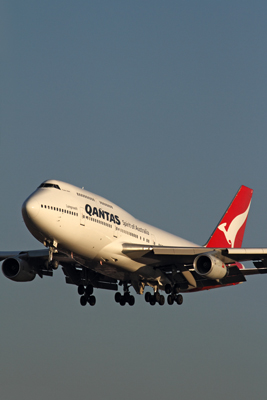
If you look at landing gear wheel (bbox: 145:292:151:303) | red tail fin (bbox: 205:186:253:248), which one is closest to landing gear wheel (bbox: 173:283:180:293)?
landing gear wheel (bbox: 145:292:151:303)

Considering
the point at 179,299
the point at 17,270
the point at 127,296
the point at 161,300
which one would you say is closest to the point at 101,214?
the point at 161,300

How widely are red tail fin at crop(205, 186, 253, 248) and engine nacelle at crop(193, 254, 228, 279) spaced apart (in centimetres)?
1269

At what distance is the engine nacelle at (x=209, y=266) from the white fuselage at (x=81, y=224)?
3.68 m

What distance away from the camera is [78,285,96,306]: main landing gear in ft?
142

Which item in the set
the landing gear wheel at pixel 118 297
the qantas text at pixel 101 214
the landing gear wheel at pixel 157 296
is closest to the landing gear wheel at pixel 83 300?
the landing gear wheel at pixel 118 297

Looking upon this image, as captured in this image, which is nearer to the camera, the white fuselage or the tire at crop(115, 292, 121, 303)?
the white fuselage

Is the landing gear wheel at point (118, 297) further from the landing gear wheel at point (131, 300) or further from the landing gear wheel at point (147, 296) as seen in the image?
the landing gear wheel at point (147, 296)

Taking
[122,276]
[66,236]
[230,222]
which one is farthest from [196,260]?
[230,222]

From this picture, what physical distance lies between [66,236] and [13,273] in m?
10.8

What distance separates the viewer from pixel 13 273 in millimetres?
43156

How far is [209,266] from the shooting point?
3784 cm

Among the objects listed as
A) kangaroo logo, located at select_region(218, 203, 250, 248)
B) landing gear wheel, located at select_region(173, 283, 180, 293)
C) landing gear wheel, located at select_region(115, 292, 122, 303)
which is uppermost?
kangaroo logo, located at select_region(218, 203, 250, 248)

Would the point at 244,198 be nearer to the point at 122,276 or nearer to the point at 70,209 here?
the point at 122,276

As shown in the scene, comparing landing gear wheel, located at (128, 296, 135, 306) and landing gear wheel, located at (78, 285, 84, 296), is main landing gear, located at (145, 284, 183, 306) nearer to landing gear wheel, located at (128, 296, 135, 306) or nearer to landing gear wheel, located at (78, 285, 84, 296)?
landing gear wheel, located at (128, 296, 135, 306)
